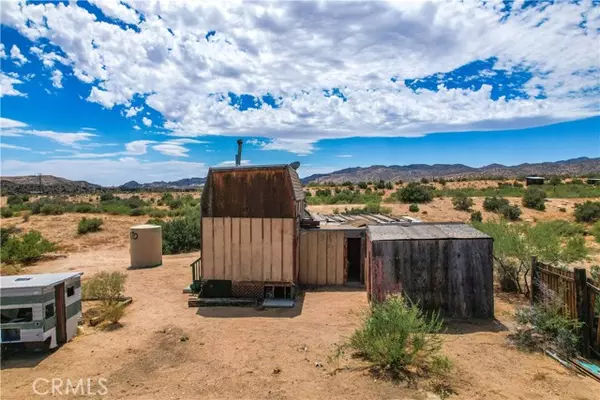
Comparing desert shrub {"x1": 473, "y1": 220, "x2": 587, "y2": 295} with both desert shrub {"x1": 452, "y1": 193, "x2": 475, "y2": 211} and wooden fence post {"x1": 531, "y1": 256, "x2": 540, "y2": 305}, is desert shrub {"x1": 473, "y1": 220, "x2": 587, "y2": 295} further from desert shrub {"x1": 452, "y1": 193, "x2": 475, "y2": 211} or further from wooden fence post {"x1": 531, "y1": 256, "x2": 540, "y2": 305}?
desert shrub {"x1": 452, "y1": 193, "x2": 475, "y2": 211}

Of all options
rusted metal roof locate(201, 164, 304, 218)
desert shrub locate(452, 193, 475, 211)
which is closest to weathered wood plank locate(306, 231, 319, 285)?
rusted metal roof locate(201, 164, 304, 218)

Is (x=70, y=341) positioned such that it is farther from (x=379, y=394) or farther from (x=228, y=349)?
(x=379, y=394)

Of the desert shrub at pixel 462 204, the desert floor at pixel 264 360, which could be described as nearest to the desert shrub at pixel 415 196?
the desert shrub at pixel 462 204

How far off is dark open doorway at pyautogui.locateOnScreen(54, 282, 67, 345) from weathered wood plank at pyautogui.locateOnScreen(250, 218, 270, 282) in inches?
182

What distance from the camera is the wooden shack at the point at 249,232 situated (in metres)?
11.4

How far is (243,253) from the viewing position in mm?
11461

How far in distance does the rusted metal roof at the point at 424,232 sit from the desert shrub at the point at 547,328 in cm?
179

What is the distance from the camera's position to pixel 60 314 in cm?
817

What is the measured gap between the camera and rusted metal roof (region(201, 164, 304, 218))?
450 inches

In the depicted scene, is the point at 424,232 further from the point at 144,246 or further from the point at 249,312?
the point at 144,246

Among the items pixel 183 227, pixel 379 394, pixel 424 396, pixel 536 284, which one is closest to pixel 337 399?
pixel 379 394

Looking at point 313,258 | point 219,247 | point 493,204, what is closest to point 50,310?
point 219,247

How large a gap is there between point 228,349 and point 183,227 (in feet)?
43.3

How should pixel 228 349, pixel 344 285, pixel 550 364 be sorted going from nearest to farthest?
1. pixel 550 364
2. pixel 228 349
3. pixel 344 285
